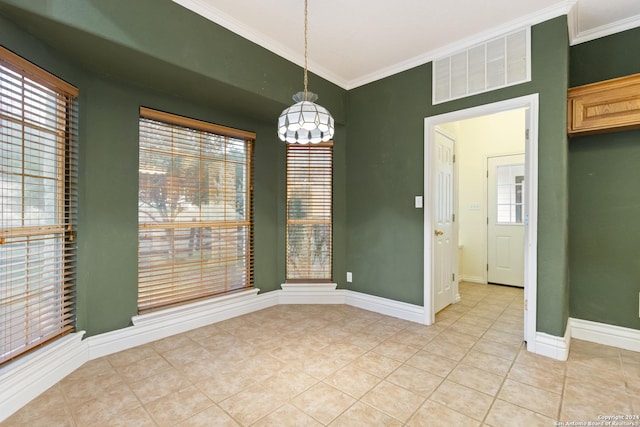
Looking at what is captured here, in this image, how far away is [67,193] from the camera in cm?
230

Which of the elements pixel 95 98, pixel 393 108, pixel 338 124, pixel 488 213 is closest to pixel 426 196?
pixel 393 108

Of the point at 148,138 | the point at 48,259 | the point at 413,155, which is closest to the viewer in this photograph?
the point at 48,259

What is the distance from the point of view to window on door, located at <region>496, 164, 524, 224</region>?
4723mm

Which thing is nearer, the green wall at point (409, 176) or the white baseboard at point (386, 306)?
the green wall at point (409, 176)

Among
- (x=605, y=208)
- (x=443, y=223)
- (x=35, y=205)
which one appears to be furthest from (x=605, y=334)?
(x=35, y=205)

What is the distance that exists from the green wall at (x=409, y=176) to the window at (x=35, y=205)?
2879 mm

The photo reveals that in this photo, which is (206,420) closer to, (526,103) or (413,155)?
(413,155)

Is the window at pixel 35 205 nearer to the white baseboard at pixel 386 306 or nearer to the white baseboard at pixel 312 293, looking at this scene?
the white baseboard at pixel 312 293

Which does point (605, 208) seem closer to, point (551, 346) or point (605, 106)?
point (605, 106)

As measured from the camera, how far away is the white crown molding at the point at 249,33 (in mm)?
2383

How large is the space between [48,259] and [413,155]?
3.38 m

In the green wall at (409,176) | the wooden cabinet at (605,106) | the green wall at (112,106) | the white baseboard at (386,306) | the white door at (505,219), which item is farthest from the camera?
the white door at (505,219)

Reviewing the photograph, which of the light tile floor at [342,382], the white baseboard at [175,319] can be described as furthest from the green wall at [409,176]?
the white baseboard at [175,319]

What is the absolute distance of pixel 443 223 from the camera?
3619 millimetres
